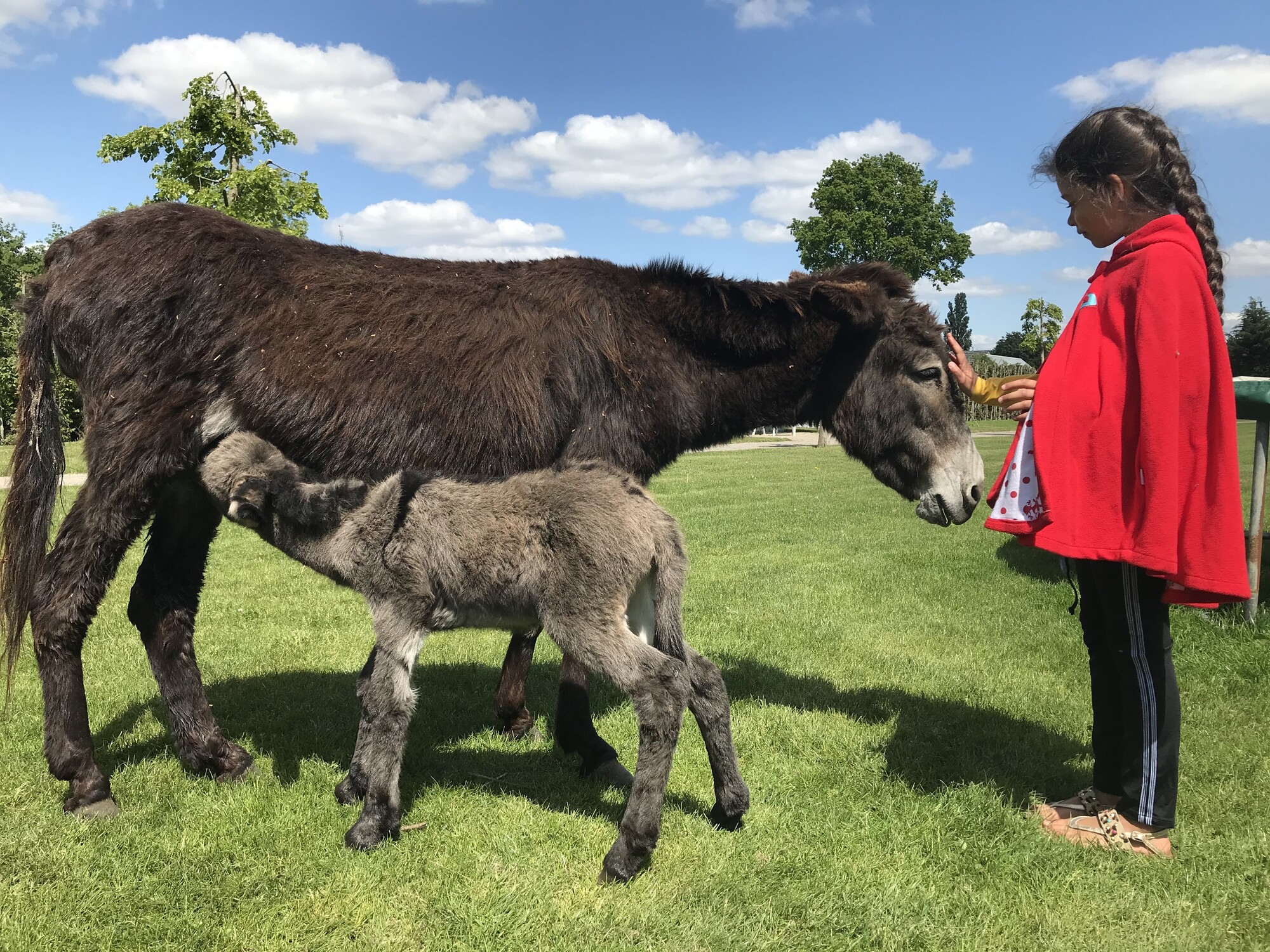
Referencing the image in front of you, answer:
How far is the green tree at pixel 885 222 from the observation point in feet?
158

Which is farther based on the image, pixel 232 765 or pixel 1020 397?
pixel 232 765

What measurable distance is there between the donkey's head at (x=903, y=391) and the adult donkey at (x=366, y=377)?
0.04 ft

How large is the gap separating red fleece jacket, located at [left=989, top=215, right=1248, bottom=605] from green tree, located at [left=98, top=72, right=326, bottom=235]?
1513 centimetres

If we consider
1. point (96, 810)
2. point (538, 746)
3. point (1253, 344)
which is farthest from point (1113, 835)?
point (1253, 344)

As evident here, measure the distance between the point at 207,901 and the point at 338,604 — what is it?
4.94 meters

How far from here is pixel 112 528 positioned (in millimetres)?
3877

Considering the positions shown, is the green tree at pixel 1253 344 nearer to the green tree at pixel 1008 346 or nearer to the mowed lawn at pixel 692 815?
the green tree at pixel 1008 346

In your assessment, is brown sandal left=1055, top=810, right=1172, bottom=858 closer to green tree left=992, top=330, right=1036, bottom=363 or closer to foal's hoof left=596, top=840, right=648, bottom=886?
foal's hoof left=596, top=840, right=648, bottom=886

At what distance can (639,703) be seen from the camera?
3281 mm

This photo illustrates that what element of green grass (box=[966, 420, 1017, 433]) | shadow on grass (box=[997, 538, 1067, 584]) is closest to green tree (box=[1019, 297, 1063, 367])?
green grass (box=[966, 420, 1017, 433])

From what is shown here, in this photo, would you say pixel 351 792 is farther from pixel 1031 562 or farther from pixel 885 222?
pixel 885 222

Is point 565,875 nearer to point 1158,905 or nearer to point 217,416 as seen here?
point 1158,905

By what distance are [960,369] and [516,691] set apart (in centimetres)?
303

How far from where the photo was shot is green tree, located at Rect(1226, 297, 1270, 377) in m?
51.3
